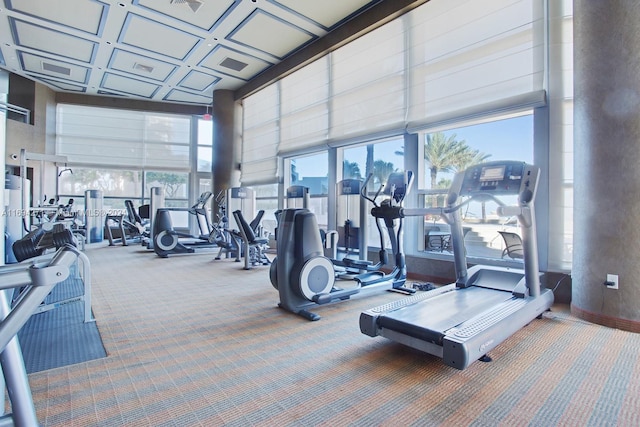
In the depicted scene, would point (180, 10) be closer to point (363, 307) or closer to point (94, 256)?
point (94, 256)

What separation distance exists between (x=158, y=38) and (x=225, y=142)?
3246mm

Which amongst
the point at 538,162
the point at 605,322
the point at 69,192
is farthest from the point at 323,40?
the point at 69,192

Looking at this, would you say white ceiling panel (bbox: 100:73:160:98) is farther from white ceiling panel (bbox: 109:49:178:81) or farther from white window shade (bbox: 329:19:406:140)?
white window shade (bbox: 329:19:406:140)

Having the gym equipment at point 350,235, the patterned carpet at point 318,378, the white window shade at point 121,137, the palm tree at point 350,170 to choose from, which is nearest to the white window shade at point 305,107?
the palm tree at point 350,170

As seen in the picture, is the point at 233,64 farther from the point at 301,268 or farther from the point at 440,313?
the point at 440,313

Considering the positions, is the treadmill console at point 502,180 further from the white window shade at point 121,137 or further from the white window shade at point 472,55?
the white window shade at point 121,137

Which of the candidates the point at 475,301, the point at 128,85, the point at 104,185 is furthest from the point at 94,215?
the point at 475,301

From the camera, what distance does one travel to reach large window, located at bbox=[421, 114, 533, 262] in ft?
13.8

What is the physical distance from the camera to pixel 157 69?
8258mm

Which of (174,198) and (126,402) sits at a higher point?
(174,198)

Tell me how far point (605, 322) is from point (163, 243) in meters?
7.16

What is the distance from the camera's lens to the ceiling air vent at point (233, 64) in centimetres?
773

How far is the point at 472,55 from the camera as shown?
4.45 metres

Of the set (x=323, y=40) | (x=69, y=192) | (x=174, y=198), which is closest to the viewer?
(x=323, y=40)
